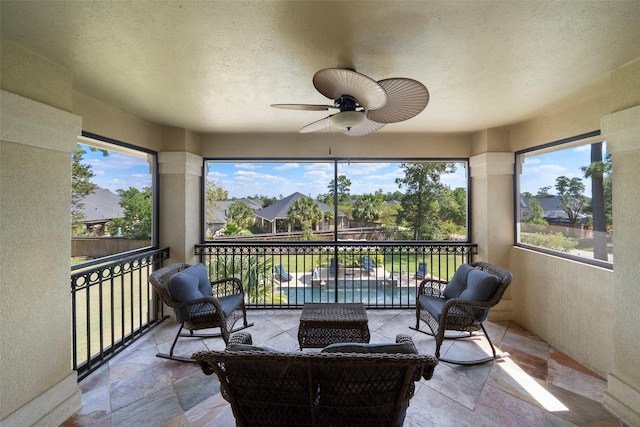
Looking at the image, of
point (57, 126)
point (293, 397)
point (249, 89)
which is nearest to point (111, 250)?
point (57, 126)

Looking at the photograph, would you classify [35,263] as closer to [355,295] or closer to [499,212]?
[355,295]

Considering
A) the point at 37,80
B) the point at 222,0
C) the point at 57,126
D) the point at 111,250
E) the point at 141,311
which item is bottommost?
the point at 141,311

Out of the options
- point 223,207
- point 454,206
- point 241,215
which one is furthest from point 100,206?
point 454,206

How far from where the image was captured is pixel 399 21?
1.42 meters

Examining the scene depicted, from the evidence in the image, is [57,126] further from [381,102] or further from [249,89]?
[381,102]

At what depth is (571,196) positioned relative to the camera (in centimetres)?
268

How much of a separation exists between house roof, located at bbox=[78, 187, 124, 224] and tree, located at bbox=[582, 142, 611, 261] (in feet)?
15.8

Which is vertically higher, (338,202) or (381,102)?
(381,102)

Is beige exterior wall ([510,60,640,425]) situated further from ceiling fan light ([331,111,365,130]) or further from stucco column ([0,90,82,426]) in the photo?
stucco column ([0,90,82,426])


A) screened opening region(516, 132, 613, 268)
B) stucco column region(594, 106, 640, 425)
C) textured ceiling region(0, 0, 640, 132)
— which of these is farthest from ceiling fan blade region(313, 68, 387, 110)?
screened opening region(516, 132, 613, 268)

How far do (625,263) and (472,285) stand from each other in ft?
3.43

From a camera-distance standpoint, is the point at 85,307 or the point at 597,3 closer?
the point at 597,3

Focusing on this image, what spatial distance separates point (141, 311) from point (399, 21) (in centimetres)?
371

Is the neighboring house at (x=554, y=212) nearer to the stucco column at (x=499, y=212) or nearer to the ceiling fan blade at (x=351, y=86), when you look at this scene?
the stucco column at (x=499, y=212)
